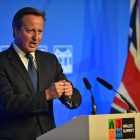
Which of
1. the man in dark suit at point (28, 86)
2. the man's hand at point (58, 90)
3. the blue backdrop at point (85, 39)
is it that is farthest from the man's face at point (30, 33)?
the blue backdrop at point (85, 39)

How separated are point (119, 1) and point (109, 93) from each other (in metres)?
1.18

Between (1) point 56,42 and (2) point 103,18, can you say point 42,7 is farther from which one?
(2) point 103,18

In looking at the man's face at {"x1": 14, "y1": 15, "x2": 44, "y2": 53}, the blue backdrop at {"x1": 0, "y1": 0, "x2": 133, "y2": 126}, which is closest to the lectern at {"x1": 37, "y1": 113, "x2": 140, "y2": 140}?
the man's face at {"x1": 14, "y1": 15, "x2": 44, "y2": 53}

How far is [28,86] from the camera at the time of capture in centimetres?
252

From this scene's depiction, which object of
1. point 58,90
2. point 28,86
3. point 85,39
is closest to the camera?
point 58,90

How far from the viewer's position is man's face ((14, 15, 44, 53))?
2.62 metres

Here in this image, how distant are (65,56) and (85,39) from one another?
0.35 metres

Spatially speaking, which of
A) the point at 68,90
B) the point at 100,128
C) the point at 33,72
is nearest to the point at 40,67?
the point at 33,72

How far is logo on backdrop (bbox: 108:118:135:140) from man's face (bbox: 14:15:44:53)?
36.2 inches

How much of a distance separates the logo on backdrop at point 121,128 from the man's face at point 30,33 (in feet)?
3.01

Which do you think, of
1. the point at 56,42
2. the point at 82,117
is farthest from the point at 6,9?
the point at 82,117

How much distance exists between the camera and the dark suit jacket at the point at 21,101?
240 centimetres

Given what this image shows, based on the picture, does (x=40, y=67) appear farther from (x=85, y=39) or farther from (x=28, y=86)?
(x=85, y=39)

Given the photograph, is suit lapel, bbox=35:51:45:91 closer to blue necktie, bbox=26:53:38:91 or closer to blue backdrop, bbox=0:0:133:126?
blue necktie, bbox=26:53:38:91
